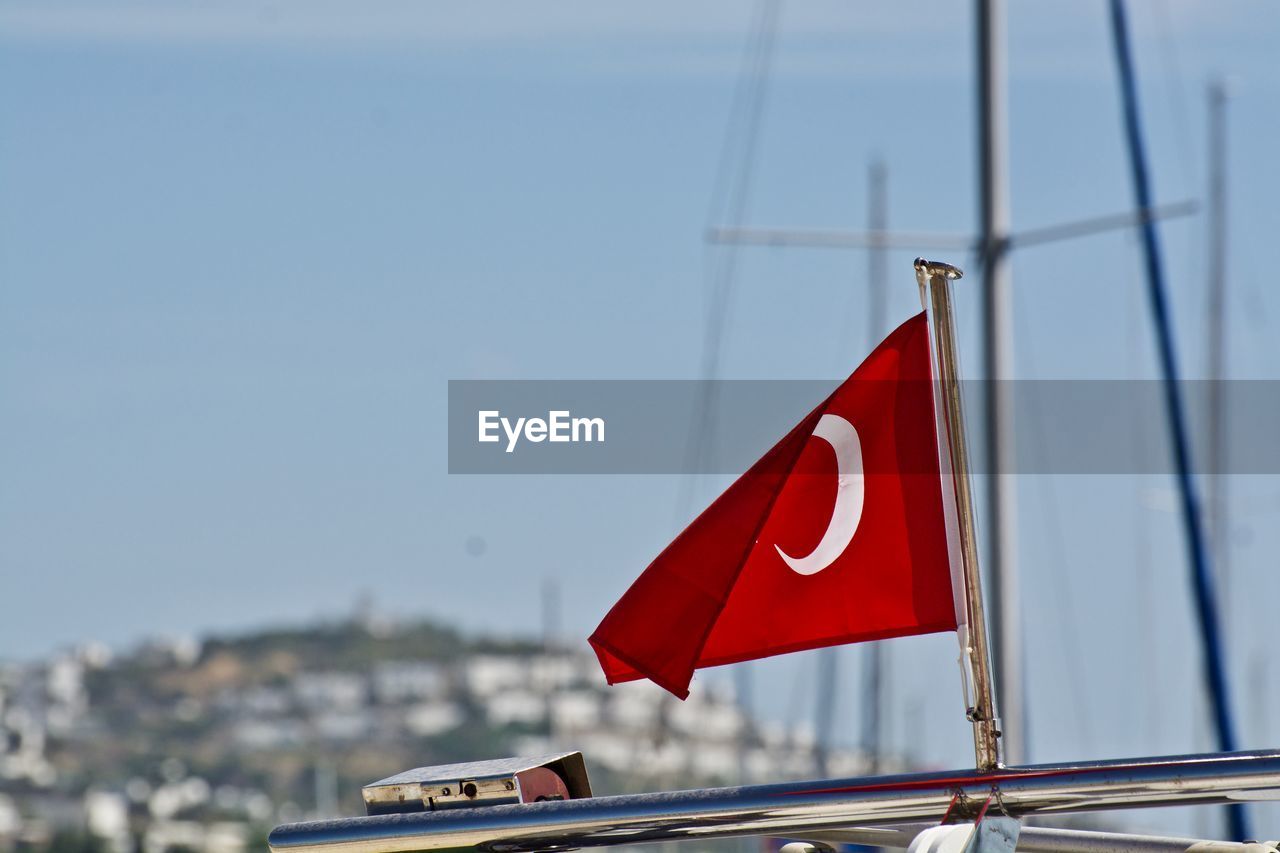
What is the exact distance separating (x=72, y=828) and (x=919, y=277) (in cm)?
10021

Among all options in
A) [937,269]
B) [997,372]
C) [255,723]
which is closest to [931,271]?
[937,269]

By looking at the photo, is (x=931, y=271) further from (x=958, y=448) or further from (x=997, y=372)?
(x=997, y=372)

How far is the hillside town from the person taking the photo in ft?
340

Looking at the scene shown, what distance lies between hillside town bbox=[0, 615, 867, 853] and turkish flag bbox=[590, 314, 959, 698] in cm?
7913

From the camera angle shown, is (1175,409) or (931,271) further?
(1175,409)

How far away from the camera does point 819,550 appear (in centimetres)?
400

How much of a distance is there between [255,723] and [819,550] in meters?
147

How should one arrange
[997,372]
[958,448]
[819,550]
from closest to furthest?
[958,448], [819,550], [997,372]

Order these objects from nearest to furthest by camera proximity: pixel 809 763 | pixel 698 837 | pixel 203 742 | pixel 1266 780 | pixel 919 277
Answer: pixel 1266 780, pixel 698 837, pixel 919 277, pixel 809 763, pixel 203 742

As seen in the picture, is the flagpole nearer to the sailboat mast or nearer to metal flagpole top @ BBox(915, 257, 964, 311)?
metal flagpole top @ BBox(915, 257, 964, 311)

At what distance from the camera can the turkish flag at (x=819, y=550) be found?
155 inches

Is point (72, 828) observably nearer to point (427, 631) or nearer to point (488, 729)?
point (488, 729)

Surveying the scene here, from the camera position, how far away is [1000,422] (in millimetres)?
9953

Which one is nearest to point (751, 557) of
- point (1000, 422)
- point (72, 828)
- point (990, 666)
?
point (990, 666)
